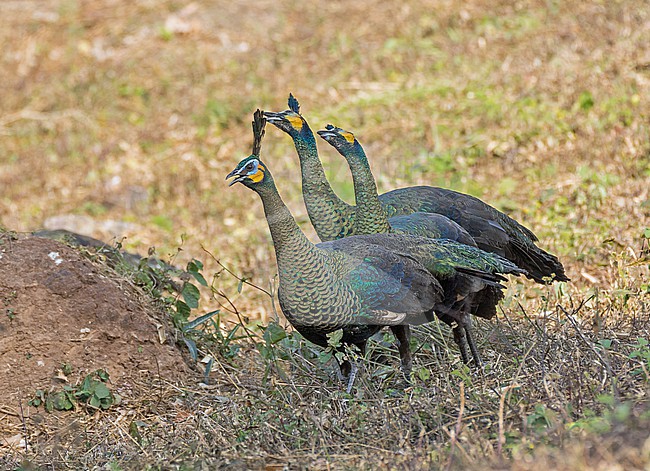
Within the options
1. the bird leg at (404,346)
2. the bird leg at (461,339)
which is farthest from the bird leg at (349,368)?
the bird leg at (461,339)

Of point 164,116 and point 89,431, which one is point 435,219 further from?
point 164,116

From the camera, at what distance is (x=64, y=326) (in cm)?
505

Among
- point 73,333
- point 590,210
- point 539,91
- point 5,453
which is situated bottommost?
point 5,453

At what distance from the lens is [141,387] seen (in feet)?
16.5

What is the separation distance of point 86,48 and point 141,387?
9.83m

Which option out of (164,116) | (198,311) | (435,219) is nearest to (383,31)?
(164,116)

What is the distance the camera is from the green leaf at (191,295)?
5590 mm

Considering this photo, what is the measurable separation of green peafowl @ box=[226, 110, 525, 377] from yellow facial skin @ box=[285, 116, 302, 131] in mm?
642

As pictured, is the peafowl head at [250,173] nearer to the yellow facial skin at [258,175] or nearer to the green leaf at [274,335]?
the yellow facial skin at [258,175]

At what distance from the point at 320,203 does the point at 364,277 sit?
1220 mm

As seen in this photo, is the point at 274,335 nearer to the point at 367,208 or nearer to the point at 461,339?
the point at 461,339

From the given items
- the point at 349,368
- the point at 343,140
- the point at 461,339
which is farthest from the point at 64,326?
the point at 461,339

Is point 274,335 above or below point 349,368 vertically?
above

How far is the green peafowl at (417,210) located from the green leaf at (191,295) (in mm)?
840
